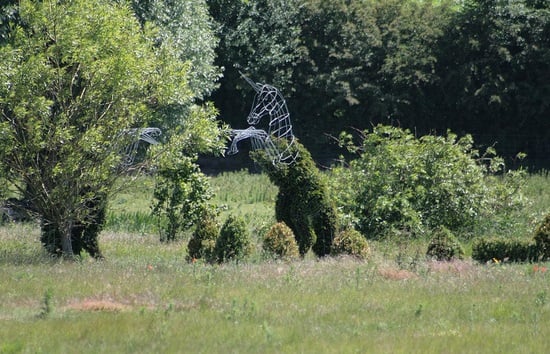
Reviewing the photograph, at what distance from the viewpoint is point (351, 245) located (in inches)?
714

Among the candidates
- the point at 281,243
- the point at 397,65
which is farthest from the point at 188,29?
the point at 281,243

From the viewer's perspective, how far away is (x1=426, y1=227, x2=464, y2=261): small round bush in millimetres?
17922

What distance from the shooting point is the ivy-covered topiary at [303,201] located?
61.2 feet

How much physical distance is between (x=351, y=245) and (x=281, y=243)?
4.57 feet

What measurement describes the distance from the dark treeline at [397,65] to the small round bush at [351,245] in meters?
23.8

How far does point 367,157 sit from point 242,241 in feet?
24.6

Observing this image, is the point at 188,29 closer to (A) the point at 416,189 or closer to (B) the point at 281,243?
(A) the point at 416,189

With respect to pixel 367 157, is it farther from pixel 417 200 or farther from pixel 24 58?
pixel 24 58

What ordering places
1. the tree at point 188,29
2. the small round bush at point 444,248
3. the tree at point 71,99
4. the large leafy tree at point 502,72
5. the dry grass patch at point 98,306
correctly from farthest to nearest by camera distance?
the large leafy tree at point 502,72
the tree at point 188,29
the small round bush at point 444,248
the tree at point 71,99
the dry grass patch at point 98,306

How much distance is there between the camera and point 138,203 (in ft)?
105

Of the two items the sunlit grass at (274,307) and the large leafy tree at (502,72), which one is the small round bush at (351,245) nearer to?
the sunlit grass at (274,307)

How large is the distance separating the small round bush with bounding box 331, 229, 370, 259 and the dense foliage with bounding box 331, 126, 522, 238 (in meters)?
3.71

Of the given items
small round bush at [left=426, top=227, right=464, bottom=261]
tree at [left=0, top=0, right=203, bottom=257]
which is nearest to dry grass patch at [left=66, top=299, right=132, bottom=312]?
tree at [left=0, top=0, right=203, bottom=257]

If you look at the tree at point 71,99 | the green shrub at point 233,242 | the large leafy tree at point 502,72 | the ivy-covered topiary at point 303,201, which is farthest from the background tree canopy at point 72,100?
the large leafy tree at point 502,72
